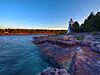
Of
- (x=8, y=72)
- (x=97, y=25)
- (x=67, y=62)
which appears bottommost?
(x=8, y=72)

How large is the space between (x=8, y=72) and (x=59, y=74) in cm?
865

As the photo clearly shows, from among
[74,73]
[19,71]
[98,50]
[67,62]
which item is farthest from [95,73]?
[19,71]

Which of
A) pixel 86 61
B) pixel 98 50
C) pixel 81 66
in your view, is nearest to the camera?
pixel 81 66

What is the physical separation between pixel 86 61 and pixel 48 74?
6.45m

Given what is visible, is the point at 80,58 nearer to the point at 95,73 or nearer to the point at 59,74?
the point at 95,73

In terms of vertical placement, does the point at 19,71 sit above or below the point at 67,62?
below

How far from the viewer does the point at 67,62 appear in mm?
15555

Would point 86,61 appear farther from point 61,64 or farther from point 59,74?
point 59,74

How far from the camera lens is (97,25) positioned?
49344mm

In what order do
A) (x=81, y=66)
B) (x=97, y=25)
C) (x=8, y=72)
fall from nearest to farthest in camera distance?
(x=81, y=66) → (x=8, y=72) → (x=97, y=25)

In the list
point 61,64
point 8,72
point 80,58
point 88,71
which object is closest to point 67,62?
point 61,64

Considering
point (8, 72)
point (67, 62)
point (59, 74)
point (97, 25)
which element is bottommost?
point (8, 72)

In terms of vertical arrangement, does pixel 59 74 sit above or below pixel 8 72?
above

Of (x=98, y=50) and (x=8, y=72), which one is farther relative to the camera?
(x=98, y=50)
